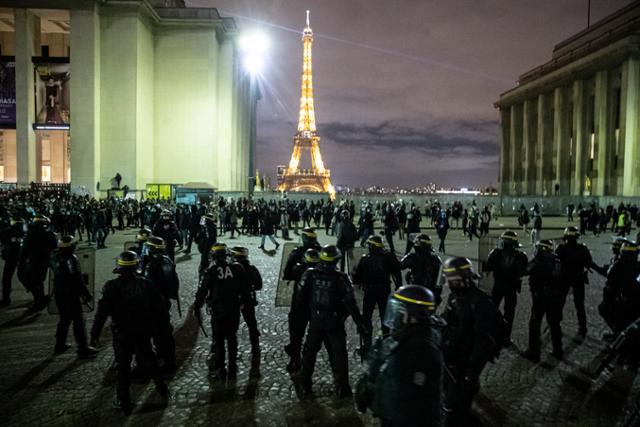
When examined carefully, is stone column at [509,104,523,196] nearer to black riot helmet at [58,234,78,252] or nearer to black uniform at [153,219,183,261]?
black uniform at [153,219,183,261]

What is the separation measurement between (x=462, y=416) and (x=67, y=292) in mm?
4741

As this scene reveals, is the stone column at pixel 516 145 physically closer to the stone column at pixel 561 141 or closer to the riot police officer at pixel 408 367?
the stone column at pixel 561 141

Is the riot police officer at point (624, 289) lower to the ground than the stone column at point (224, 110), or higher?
lower

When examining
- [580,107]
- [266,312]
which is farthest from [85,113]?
[580,107]

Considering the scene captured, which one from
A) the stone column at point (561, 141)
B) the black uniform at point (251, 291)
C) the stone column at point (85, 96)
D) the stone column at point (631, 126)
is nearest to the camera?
the black uniform at point (251, 291)

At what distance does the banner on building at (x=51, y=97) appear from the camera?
35219 millimetres

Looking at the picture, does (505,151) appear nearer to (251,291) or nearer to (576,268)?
(576,268)

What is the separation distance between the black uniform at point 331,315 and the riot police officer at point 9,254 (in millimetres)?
6333

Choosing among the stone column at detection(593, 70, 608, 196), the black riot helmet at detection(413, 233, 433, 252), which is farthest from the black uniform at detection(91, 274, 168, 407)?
the stone column at detection(593, 70, 608, 196)

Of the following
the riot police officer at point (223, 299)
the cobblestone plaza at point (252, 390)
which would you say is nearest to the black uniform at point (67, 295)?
the cobblestone plaza at point (252, 390)

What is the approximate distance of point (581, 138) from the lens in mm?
48562

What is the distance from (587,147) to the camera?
48594 mm

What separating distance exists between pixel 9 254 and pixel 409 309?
8201 millimetres

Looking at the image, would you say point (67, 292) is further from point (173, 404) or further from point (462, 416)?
point (462, 416)
